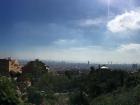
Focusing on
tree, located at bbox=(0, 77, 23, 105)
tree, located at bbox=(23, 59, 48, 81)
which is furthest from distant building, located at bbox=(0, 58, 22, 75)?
tree, located at bbox=(0, 77, 23, 105)

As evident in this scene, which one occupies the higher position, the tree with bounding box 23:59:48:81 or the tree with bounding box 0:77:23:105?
the tree with bounding box 23:59:48:81

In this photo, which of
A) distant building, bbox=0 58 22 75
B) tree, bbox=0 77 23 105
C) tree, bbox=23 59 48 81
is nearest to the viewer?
tree, bbox=0 77 23 105

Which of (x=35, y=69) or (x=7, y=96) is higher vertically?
(x=35, y=69)

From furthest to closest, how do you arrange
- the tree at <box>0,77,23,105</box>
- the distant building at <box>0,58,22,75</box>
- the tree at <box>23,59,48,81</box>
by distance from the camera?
the tree at <box>23,59,48,81</box>, the distant building at <box>0,58,22,75</box>, the tree at <box>0,77,23,105</box>

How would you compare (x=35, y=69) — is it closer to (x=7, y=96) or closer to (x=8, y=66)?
(x=8, y=66)

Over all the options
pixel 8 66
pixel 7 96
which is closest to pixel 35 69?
pixel 8 66

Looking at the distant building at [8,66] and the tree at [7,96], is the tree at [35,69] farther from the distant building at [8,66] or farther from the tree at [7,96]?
the tree at [7,96]

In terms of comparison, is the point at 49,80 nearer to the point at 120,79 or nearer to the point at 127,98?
the point at 120,79

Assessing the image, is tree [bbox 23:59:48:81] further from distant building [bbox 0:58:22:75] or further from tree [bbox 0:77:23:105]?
tree [bbox 0:77:23:105]

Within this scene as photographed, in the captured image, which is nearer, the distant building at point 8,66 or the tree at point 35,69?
the distant building at point 8,66

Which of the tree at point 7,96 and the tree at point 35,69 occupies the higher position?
the tree at point 35,69

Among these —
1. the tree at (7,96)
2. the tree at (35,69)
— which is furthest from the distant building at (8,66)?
the tree at (7,96)
